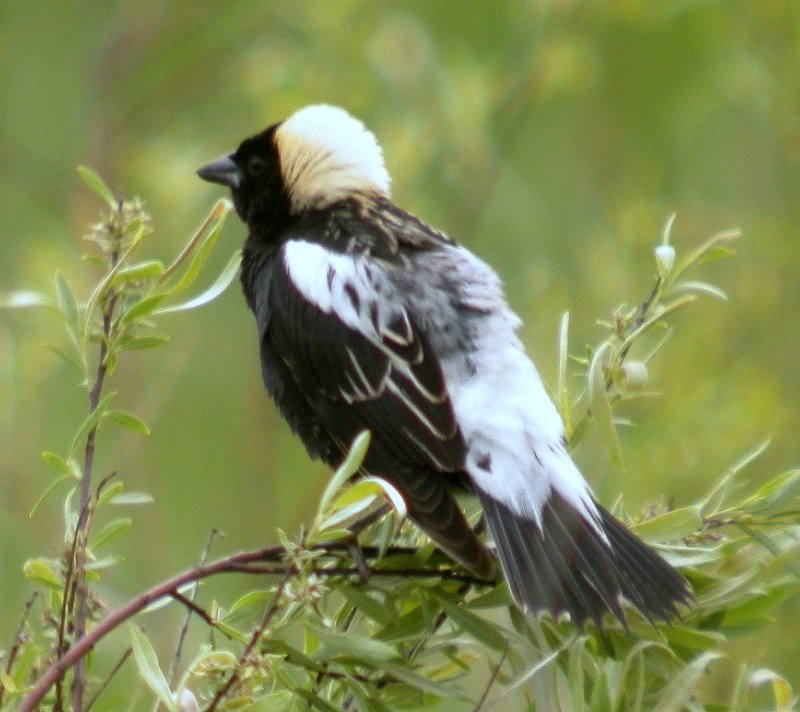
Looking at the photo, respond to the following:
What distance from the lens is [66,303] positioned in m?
1.38

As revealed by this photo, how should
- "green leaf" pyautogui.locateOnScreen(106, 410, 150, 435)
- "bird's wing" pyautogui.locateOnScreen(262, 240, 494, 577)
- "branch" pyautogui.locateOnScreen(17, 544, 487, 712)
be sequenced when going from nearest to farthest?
"branch" pyautogui.locateOnScreen(17, 544, 487, 712) < "green leaf" pyautogui.locateOnScreen(106, 410, 150, 435) < "bird's wing" pyautogui.locateOnScreen(262, 240, 494, 577)

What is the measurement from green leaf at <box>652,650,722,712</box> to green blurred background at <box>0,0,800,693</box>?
1790mm

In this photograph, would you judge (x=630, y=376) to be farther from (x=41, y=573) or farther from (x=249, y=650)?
(x=41, y=573)

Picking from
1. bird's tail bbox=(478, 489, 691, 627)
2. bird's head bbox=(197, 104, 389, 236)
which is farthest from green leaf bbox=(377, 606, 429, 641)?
bird's head bbox=(197, 104, 389, 236)

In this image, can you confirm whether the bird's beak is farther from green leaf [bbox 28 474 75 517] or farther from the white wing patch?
green leaf [bbox 28 474 75 517]

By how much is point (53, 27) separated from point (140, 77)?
1.28m

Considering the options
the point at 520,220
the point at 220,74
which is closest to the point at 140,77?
the point at 220,74

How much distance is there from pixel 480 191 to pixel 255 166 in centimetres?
117

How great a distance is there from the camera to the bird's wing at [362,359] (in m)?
1.91

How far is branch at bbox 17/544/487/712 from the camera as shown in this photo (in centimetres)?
113

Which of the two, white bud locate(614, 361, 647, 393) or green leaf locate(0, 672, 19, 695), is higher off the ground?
white bud locate(614, 361, 647, 393)

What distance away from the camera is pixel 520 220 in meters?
3.65

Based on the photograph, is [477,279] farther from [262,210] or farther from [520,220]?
[520,220]

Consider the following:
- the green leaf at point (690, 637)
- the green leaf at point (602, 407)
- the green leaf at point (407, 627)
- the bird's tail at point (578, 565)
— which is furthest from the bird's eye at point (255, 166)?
the green leaf at point (690, 637)
